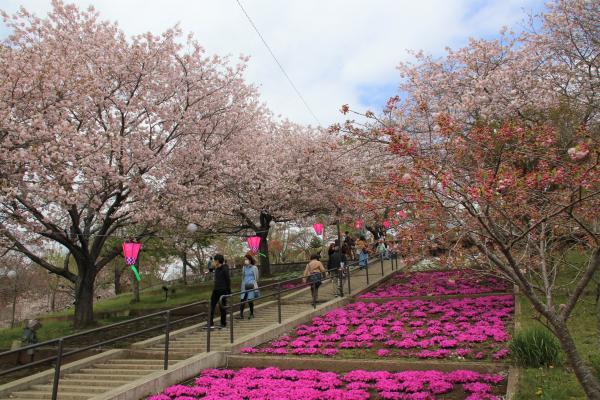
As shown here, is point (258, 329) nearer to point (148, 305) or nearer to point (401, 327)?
point (401, 327)

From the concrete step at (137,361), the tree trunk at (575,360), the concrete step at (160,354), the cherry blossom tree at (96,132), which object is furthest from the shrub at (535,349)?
the cherry blossom tree at (96,132)

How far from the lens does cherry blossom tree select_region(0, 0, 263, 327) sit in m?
12.3

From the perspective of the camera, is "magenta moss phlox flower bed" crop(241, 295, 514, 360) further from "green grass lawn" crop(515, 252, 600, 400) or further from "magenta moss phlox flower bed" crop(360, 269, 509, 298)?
"magenta moss phlox flower bed" crop(360, 269, 509, 298)

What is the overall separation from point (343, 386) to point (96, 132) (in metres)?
11.5

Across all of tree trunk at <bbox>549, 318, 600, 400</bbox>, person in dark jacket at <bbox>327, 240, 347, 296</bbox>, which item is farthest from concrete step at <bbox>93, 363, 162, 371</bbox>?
tree trunk at <bbox>549, 318, 600, 400</bbox>

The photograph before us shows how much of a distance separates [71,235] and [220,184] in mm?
5456

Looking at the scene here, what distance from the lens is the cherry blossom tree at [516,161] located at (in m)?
4.43

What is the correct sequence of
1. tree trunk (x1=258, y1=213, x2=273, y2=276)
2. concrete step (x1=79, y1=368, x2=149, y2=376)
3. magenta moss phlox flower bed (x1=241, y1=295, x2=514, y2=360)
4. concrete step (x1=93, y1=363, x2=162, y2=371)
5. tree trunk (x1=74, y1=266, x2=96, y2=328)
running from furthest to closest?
tree trunk (x1=258, y1=213, x2=273, y2=276) → tree trunk (x1=74, y1=266, x2=96, y2=328) → concrete step (x1=93, y1=363, x2=162, y2=371) → magenta moss phlox flower bed (x1=241, y1=295, x2=514, y2=360) → concrete step (x1=79, y1=368, x2=149, y2=376)

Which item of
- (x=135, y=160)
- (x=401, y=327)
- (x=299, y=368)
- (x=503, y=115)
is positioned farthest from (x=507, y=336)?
(x=135, y=160)

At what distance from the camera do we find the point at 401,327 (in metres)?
10.3

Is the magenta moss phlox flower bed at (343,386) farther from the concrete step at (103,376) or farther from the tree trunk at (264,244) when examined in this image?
the tree trunk at (264,244)

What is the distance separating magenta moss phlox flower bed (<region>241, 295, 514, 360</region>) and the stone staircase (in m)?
1.04

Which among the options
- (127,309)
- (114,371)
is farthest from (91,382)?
(127,309)

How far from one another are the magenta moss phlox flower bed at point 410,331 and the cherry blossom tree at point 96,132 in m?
7.12
